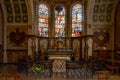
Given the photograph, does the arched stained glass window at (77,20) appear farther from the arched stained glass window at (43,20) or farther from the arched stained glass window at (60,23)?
the arched stained glass window at (43,20)

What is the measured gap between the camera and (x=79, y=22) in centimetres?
2241

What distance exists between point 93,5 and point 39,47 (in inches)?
294

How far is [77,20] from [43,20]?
3.94 metres

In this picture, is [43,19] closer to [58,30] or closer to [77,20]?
[58,30]

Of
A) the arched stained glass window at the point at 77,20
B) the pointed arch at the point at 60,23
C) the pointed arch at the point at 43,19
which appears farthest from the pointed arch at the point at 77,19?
the pointed arch at the point at 43,19

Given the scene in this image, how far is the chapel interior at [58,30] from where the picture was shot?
20.4 meters

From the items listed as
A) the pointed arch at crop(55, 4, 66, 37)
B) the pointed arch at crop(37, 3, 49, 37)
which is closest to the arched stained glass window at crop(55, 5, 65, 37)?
the pointed arch at crop(55, 4, 66, 37)

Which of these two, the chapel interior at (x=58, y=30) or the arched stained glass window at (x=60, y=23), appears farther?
the arched stained glass window at (x=60, y=23)

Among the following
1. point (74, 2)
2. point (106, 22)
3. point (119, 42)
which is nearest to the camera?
point (119, 42)

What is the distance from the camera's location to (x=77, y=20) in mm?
22469

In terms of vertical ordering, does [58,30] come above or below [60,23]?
below

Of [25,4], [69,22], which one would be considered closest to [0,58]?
[25,4]

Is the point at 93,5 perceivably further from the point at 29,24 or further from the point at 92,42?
the point at 29,24

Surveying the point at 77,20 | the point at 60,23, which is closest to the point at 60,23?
the point at 60,23
